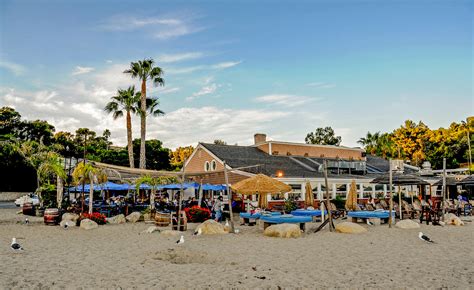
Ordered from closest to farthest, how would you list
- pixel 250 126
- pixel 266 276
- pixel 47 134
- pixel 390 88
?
pixel 266 276 < pixel 390 88 < pixel 250 126 < pixel 47 134

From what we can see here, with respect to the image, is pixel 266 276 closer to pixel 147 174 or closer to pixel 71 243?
pixel 71 243

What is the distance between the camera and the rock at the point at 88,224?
17406 mm

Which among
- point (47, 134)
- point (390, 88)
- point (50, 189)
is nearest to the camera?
point (390, 88)

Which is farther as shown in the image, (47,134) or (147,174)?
(47,134)

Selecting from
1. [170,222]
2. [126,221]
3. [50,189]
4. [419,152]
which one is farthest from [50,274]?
[419,152]

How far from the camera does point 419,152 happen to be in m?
56.2

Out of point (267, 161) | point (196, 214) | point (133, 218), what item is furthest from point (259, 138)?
point (133, 218)

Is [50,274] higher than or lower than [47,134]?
lower

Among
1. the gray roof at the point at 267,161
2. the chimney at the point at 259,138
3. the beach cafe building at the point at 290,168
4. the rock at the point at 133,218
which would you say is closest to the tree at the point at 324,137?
the beach cafe building at the point at 290,168

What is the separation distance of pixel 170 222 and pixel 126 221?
A: 397 centimetres

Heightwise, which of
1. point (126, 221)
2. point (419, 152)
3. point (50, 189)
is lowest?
point (126, 221)

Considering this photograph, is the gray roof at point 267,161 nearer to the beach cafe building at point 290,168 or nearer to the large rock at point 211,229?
the beach cafe building at point 290,168

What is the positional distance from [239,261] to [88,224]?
10.1 meters

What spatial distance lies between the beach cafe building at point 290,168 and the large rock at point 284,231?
9834 millimetres
